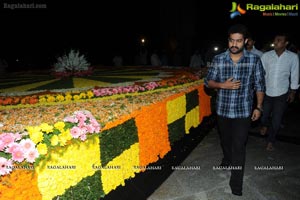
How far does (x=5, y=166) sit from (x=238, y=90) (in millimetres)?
2874

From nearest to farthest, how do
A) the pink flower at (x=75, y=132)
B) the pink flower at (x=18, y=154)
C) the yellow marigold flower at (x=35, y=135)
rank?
the pink flower at (x=18, y=154), the yellow marigold flower at (x=35, y=135), the pink flower at (x=75, y=132)

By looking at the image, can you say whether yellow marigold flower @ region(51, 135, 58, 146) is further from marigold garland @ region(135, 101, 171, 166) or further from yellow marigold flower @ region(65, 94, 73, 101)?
yellow marigold flower @ region(65, 94, 73, 101)

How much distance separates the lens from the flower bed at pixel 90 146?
237cm

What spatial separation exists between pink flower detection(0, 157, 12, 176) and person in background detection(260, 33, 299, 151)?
4674 mm

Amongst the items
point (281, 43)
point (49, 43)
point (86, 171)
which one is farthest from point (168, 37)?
point (86, 171)

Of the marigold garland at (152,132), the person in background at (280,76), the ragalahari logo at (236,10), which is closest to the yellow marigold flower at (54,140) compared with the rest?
the marigold garland at (152,132)

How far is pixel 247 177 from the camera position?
4.32 metres

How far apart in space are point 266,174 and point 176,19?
1668cm

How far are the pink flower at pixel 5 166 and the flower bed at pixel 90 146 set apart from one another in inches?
2.1

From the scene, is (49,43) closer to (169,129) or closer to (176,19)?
(176,19)

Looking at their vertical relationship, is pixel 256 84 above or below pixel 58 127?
above

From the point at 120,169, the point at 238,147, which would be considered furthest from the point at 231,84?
the point at 120,169

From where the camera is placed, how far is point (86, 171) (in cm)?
298

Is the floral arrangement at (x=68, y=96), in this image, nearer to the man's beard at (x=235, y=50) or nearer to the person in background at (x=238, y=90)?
the person in background at (x=238, y=90)
